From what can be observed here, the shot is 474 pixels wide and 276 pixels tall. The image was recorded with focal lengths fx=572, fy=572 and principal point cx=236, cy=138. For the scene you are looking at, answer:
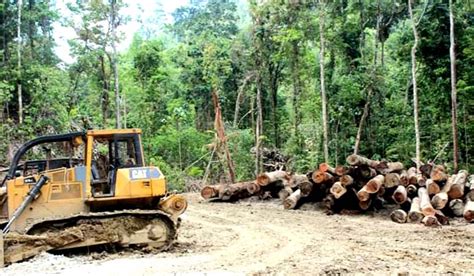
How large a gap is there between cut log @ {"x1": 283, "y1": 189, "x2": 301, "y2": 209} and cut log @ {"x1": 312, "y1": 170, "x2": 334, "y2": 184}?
3.34 feet

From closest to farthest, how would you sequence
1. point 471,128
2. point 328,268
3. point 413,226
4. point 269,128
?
point 328,268
point 413,226
point 471,128
point 269,128

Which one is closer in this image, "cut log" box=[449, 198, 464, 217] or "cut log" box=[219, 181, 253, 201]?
"cut log" box=[449, 198, 464, 217]

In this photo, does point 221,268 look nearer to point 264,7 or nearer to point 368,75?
point 368,75

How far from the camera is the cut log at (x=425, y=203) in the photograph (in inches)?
480

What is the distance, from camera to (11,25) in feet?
84.5

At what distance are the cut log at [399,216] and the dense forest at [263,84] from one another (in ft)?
20.7

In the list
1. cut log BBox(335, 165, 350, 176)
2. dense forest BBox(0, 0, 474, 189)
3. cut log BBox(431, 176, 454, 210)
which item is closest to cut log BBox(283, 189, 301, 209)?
cut log BBox(335, 165, 350, 176)

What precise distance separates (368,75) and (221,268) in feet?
54.5

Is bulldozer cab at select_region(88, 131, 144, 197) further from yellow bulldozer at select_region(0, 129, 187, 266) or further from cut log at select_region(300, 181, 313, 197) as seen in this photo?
cut log at select_region(300, 181, 313, 197)

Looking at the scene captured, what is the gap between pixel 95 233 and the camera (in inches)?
355

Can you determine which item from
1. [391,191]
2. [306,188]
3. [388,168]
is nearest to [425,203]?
[391,191]

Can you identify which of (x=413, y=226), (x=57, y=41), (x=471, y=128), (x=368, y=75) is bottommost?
(x=413, y=226)

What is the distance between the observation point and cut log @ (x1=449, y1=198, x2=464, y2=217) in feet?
42.0

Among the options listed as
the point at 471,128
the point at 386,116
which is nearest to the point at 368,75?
the point at 386,116
